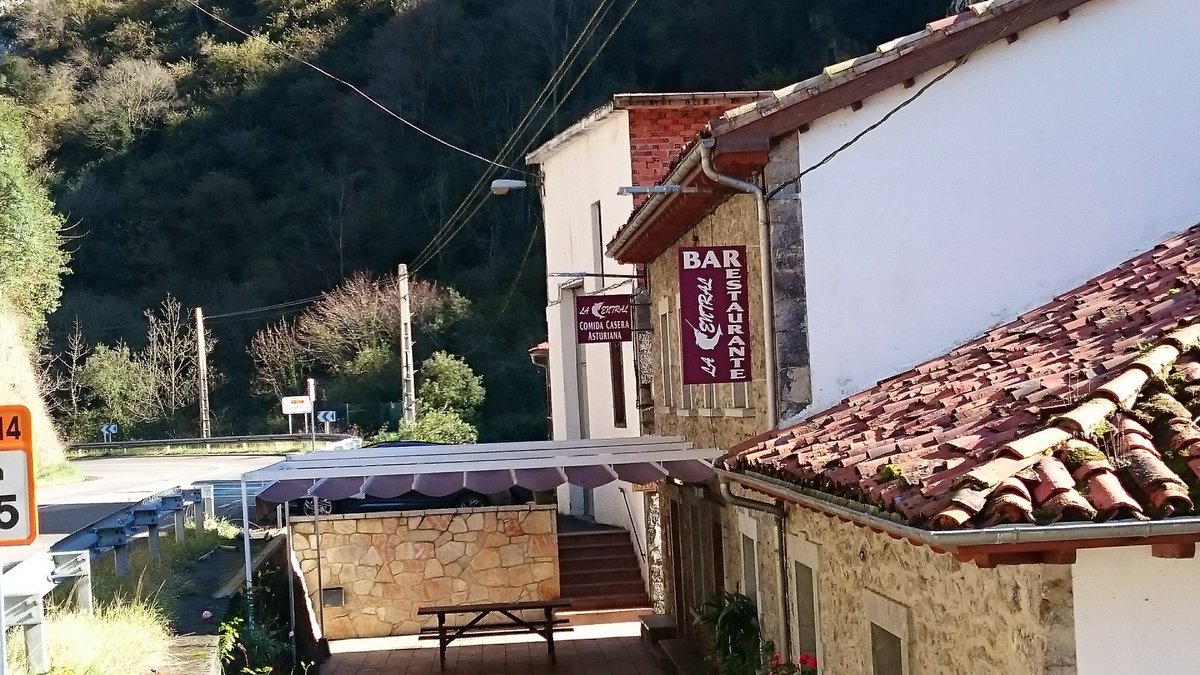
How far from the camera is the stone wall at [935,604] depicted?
16.0ft

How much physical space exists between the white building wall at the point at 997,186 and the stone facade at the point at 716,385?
787 millimetres

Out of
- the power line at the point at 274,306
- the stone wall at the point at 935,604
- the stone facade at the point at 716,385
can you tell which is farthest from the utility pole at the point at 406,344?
the stone wall at the point at 935,604

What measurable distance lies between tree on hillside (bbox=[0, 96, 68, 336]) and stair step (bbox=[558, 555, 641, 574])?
78.5 ft

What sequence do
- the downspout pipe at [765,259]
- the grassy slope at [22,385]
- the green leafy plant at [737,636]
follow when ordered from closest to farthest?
the downspout pipe at [765,259] < the green leafy plant at [737,636] < the grassy slope at [22,385]

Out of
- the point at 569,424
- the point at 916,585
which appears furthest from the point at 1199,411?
the point at 569,424

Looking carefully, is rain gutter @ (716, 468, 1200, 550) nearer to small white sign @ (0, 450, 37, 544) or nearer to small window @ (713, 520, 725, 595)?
small white sign @ (0, 450, 37, 544)

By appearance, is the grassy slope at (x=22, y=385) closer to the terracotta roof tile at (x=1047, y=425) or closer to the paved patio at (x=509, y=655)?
the paved patio at (x=509, y=655)

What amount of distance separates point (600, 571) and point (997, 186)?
12.7m

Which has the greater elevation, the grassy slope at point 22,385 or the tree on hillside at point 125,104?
the tree on hillside at point 125,104

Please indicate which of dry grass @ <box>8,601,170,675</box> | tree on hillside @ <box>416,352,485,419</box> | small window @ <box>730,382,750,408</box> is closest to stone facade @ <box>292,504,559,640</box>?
dry grass @ <box>8,601,170,675</box>

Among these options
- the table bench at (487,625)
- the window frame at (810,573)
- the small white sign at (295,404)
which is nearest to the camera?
the window frame at (810,573)

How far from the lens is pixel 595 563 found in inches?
824

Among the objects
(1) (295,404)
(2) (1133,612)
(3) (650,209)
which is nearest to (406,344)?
(1) (295,404)

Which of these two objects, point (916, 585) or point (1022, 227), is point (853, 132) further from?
point (916, 585)
